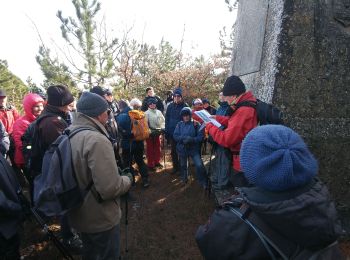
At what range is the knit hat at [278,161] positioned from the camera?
3.42 feet

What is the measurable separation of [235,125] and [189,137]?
2.52 metres

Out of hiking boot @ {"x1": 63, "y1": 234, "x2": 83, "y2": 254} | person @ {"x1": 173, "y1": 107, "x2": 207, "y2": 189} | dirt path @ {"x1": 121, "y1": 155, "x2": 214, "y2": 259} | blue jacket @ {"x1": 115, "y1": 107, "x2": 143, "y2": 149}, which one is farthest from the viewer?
blue jacket @ {"x1": 115, "y1": 107, "x2": 143, "y2": 149}

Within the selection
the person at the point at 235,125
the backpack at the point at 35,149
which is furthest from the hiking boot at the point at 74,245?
the person at the point at 235,125

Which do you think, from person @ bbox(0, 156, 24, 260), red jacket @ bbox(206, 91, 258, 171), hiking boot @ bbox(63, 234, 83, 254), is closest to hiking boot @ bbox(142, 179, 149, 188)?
hiking boot @ bbox(63, 234, 83, 254)

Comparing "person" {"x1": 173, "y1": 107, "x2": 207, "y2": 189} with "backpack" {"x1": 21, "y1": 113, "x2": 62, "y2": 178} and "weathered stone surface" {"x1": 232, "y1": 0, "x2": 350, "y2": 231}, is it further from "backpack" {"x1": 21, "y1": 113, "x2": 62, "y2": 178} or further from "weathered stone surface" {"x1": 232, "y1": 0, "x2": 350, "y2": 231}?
"backpack" {"x1": 21, "y1": 113, "x2": 62, "y2": 178}

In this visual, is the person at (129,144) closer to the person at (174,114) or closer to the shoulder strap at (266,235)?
the person at (174,114)

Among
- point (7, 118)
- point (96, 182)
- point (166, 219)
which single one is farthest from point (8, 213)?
point (7, 118)

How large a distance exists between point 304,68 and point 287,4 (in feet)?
2.49

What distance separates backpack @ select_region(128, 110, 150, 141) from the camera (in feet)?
18.1

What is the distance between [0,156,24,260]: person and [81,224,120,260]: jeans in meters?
0.55

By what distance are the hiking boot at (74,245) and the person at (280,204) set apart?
277 cm

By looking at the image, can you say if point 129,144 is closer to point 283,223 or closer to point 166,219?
point 166,219

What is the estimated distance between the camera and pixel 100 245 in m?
2.32

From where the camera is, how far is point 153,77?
60.3ft
